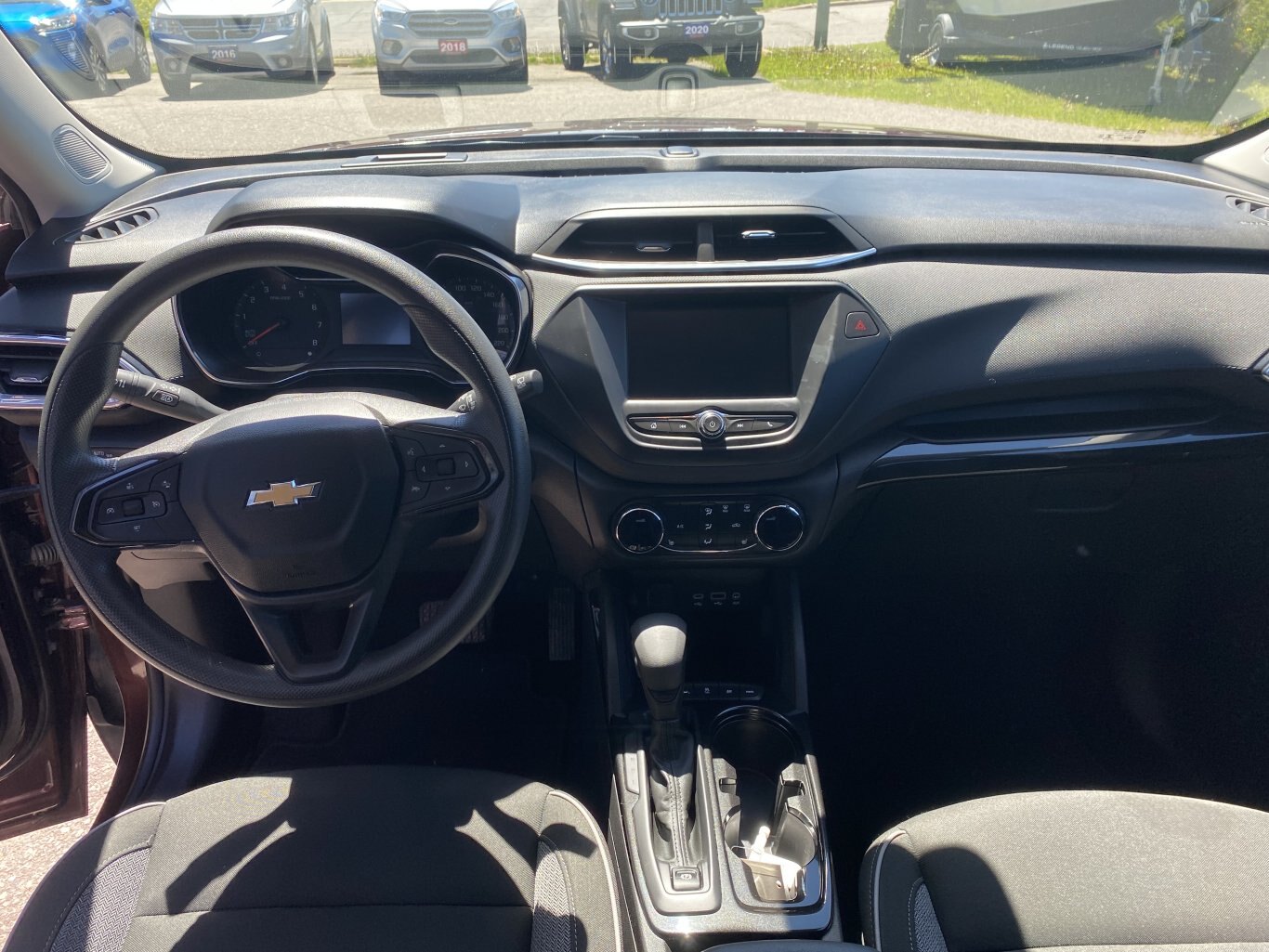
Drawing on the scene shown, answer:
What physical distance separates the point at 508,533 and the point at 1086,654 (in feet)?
6.13

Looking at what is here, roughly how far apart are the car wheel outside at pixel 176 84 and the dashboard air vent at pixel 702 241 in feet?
3.48

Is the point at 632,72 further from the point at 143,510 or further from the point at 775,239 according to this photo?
the point at 143,510

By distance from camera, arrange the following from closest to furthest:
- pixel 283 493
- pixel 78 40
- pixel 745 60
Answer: pixel 283 493
pixel 78 40
pixel 745 60

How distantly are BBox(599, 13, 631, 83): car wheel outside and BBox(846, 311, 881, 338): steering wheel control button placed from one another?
890 millimetres

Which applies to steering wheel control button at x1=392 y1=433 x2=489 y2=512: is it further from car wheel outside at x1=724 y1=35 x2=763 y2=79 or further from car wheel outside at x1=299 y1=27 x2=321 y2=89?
car wheel outside at x1=724 y1=35 x2=763 y2=79

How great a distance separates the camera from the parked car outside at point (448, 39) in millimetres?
2199

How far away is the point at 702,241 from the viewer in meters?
1.84

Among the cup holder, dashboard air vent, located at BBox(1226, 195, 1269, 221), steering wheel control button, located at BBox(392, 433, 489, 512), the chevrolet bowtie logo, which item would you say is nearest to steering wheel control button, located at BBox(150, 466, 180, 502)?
the chevrolet bowtie logo

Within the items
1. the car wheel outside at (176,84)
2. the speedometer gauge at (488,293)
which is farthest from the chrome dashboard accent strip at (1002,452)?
the car wheel outside at (176,84)

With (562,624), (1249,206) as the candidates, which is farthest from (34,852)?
(1249,206)

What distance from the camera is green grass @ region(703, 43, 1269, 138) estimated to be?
2.31m

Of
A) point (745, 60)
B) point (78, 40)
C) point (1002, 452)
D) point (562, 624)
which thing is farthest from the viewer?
point (562, 624)

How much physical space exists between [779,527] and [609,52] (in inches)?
45.8

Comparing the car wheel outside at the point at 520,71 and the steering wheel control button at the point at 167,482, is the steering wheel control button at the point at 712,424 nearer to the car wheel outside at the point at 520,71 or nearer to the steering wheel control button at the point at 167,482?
the steering wheel control button at the point at 167,482
